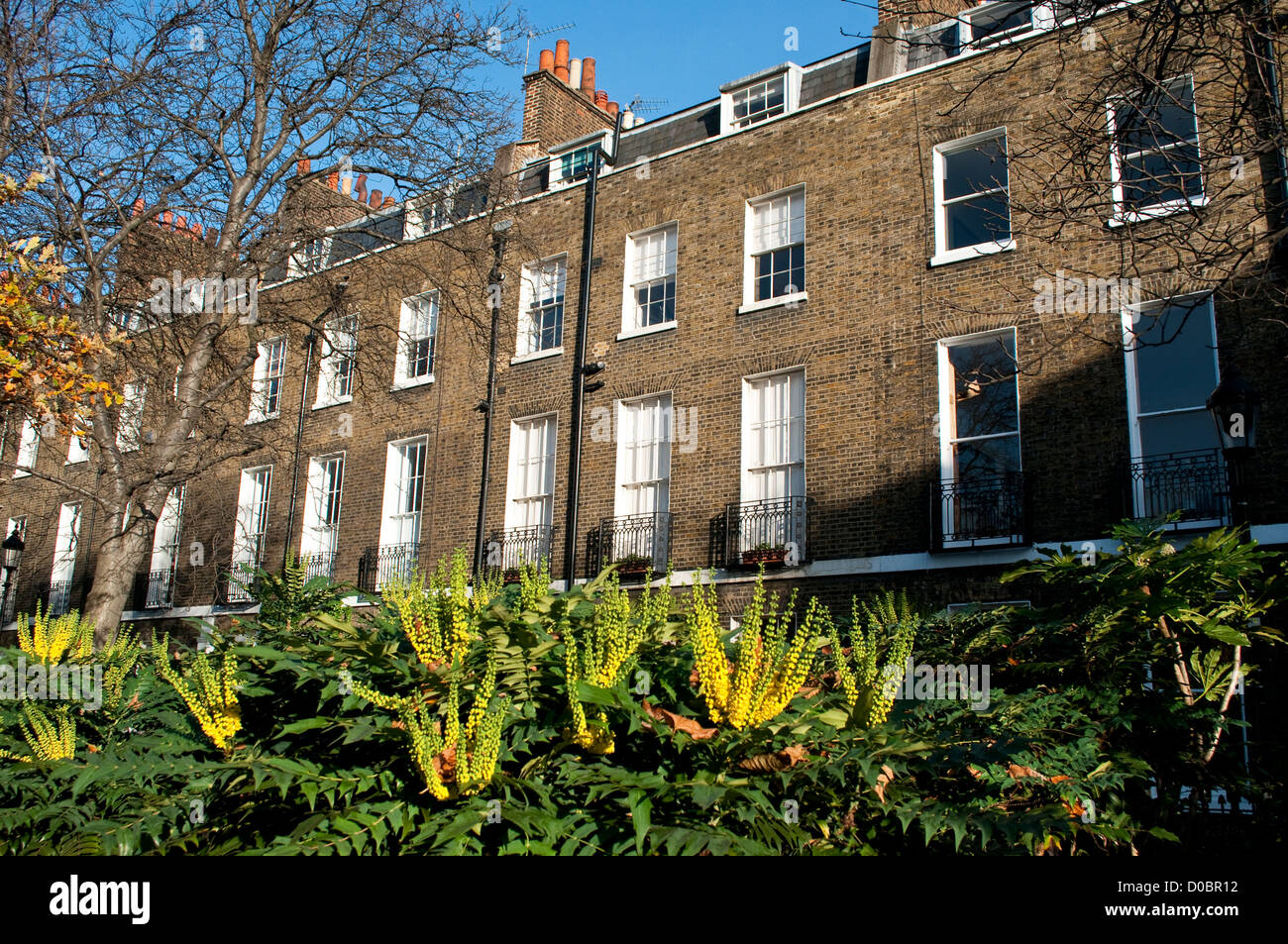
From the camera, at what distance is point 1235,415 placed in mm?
10000

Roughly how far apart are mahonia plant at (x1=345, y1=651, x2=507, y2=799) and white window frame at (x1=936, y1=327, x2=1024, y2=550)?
11.7m

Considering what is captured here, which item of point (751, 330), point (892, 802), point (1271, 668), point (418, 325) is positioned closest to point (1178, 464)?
point (1271, 668)

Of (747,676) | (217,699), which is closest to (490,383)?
(217,699)

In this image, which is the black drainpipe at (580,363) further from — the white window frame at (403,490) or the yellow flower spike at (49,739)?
the yellow flower spike at (49,739)

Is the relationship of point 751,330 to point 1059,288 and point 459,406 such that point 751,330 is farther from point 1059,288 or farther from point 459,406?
point 459,406

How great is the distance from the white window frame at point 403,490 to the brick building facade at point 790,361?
0.06 meters

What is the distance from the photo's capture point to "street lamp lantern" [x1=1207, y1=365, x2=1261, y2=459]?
9904 mm

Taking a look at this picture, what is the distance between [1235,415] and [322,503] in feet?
61.9

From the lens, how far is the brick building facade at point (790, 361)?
46.7ft

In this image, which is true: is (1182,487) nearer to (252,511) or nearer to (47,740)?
(47,740)

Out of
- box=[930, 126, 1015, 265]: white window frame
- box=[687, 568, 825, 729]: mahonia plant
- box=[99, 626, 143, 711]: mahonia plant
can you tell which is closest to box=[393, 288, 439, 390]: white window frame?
box=[930, 126, 1015, 265]: white window frame

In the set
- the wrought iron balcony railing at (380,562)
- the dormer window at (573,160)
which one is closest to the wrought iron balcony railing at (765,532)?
the wrought iron balcony railing at (380,562)

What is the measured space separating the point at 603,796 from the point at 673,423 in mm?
14691

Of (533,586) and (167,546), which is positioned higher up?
(167,546)
